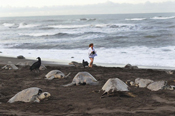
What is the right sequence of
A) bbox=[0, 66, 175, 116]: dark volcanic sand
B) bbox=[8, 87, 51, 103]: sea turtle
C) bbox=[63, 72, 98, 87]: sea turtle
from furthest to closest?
bbox=[63, 72, 98, 87]: sea turtle, bbox=[8, 87, 51, 103]: sea turtle, bbox=[0, 66, 175, 116]: dark volcanic sand

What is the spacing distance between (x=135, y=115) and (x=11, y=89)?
3763mm

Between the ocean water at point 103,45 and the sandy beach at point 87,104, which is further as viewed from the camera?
the ocean water at point 103,45

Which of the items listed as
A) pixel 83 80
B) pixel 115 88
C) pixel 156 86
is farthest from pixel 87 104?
pixel 156 86

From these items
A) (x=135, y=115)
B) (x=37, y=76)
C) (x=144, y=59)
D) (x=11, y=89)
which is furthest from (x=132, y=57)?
(x=135, y=115)

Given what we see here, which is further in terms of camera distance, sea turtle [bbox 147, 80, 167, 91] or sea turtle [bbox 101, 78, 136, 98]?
sea turtle [bbox 147, 80, 167, 91]

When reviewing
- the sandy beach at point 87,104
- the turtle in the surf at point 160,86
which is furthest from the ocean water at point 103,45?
the sandy beach at point 87,104

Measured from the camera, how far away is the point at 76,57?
46.6 feet

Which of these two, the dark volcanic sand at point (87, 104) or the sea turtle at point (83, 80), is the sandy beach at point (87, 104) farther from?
the sea turtle at point (83, 80)

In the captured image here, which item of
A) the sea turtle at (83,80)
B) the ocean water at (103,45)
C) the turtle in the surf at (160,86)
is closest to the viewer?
the turtle in the surf at (160,86)

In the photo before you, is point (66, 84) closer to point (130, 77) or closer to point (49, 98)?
point (49, 98)

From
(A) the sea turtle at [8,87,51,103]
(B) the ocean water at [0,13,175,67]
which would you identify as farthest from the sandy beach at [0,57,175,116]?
(B) the ocean water at [0,13,175,67]

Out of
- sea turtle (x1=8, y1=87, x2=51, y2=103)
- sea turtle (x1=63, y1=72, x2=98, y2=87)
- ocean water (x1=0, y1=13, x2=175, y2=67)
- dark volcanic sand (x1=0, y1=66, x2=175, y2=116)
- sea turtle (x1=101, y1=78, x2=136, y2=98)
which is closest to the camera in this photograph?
dark volcanic sand (x1=0, y1=66, x2=175, y2=116)

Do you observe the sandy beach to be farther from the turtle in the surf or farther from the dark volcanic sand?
the turtle in the surf

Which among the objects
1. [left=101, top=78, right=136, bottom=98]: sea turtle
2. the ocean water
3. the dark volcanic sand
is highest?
the ocean water
